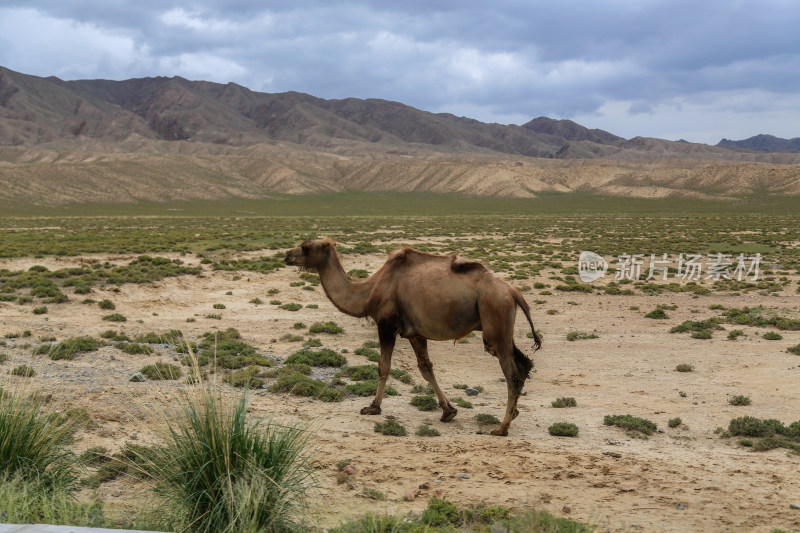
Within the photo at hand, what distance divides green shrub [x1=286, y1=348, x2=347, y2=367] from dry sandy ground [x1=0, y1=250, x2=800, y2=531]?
0.66m

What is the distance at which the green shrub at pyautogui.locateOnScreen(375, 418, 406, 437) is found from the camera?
30.4ft

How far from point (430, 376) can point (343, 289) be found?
205 centimetres

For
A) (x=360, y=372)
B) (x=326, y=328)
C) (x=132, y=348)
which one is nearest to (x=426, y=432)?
(x=360, y=372)

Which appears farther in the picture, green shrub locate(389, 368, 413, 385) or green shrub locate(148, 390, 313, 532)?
green shrub locate(389, 368, 413, 385)

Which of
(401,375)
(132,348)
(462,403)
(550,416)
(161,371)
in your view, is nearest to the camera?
(550,416)

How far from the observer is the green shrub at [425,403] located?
10.7 metres

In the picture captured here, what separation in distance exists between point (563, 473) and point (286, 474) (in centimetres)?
372

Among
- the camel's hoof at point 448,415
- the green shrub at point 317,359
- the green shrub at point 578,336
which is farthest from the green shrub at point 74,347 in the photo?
the green shrub at point 578,336

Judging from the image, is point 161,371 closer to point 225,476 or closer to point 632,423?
point 225,476

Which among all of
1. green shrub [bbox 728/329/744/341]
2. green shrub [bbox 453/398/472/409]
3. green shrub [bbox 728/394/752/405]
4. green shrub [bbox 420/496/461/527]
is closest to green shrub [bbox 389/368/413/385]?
green shrub [bbox 453/398/472/409]

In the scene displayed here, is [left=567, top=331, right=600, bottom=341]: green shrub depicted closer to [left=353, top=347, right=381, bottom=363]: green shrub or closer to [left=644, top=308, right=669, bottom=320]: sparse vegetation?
[left=644, top=308, right=669, bottom=320]: sparse vegetation

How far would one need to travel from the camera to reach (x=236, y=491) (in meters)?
5.19

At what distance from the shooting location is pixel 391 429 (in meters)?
9.31

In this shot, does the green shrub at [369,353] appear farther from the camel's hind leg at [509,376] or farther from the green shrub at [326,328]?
the camel's hind leg at [509,376]
